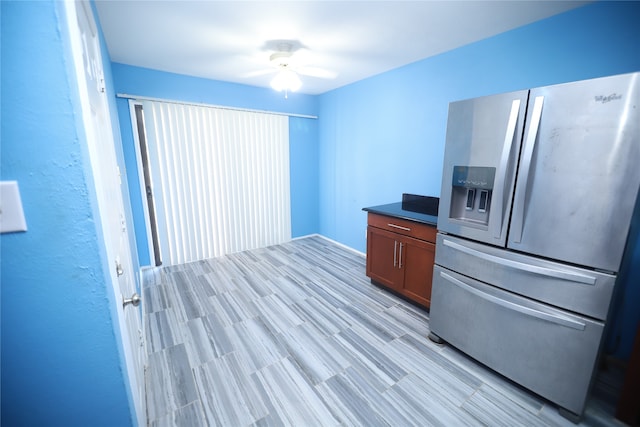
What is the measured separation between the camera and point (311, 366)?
5.90ft

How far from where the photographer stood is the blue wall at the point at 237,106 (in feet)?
9.41

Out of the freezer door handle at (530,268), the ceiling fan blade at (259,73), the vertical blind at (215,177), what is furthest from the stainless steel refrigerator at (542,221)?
the vertical blind at (215,177)

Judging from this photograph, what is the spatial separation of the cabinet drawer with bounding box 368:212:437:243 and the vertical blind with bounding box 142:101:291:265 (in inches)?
75.5

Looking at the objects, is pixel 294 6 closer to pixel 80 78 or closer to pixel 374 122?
pixel 80 78

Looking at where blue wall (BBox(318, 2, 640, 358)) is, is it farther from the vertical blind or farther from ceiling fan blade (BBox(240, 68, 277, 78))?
ceiling fan blade (BBox(240, 68, 277, 78))

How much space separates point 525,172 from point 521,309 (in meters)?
0.79

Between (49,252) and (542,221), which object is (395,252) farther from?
(49,252)

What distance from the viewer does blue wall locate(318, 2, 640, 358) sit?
168cm

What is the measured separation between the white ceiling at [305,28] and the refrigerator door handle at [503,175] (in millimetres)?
874

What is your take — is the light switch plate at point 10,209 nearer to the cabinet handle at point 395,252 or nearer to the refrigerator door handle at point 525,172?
the refrigerator door handle at point 525,172

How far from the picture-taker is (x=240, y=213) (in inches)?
150

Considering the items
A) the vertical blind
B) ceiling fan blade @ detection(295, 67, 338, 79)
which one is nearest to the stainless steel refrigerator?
ceiling fan blade @ detection(295, 67, 338, 79)

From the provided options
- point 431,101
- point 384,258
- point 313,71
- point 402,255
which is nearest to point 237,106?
point 313,71

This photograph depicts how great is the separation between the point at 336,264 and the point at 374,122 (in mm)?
1942
